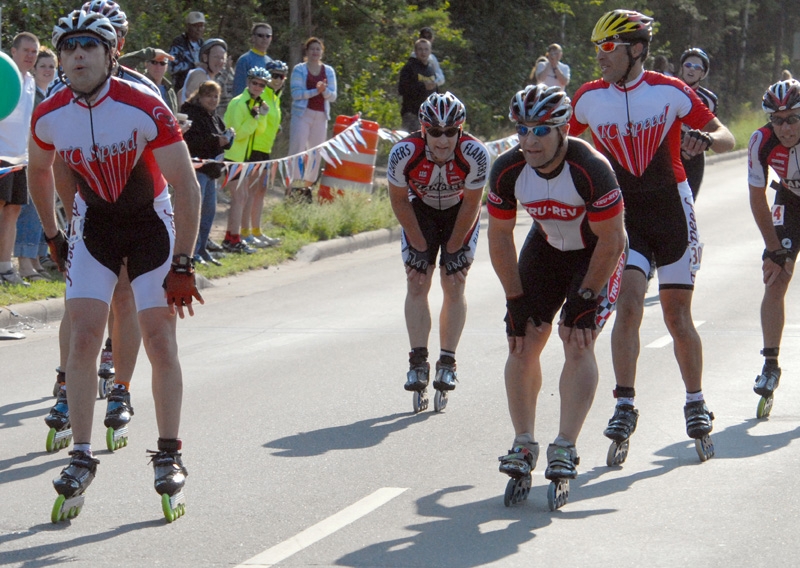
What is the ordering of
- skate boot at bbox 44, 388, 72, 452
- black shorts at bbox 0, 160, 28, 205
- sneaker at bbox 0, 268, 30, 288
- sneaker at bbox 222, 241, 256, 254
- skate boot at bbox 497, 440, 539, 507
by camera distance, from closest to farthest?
skate boot at bbox 497, 440, 539, 507 < skate boot at bbox 44, 388, 72, 452 < black shorts at bbox 0, 160, 28, 205 < sneaker at bbox 0, 268, 30, 288 < sneaker at bbox 222, 241, 256, 254

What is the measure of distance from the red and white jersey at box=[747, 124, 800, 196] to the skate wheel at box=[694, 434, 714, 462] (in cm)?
202

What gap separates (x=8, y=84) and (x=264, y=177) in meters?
6.01

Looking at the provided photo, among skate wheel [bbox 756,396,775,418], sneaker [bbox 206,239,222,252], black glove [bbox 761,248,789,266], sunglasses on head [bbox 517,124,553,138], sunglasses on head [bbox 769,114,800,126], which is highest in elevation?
sunglasses on head [bbox 517,124,553,138]

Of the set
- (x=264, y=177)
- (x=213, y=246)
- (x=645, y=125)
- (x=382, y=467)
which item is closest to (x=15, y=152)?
(x=213, y=246)

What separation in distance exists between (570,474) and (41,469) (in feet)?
9.08

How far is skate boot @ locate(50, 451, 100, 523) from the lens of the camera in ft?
18.7

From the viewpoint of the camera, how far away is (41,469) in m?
6.70

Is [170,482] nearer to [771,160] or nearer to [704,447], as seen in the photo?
[704,447]

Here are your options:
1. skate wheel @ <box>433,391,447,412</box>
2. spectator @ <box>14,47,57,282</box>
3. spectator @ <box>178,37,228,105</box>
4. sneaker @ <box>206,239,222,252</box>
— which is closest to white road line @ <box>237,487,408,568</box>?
skate wheel @ <box>433,391,447,412</box>

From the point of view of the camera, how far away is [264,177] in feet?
50.5

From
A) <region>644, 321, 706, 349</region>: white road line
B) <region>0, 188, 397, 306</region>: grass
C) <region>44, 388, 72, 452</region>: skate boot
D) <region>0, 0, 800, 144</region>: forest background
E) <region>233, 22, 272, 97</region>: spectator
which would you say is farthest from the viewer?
<region>0, 0, 800, 144</region>: forest background

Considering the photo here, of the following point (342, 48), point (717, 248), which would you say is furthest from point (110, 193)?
point (342, 48)

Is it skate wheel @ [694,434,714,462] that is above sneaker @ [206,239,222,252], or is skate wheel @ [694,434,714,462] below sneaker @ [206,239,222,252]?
below

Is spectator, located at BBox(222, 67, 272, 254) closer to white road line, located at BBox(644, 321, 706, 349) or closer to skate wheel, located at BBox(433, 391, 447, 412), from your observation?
white road line, located at BBox(644, 321, 706, 349)
